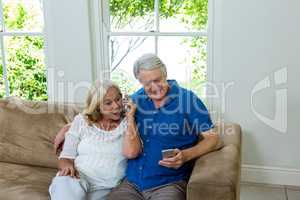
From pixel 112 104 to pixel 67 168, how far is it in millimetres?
418

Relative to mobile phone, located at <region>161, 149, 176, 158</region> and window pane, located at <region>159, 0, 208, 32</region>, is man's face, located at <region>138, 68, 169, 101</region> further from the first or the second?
window pane, located at <region>159, 0, 208, 32</region>

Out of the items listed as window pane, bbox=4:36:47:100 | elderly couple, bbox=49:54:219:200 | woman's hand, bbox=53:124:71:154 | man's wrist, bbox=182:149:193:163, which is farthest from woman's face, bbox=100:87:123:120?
window pane, bbox=4:36:47:100

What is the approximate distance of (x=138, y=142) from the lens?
Answer: 81.8 inches

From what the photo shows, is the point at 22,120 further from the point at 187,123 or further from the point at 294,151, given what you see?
the point at 294,151

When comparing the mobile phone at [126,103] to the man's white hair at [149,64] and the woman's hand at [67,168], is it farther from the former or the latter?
the woman's hand at [67,168]

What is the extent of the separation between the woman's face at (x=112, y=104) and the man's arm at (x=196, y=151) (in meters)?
0.37

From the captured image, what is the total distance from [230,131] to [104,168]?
2.50 feet

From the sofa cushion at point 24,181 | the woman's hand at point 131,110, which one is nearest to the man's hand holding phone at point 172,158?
the woman's hand at point 131,110

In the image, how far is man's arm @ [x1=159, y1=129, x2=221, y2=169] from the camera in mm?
1954

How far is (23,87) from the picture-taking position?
134 inches

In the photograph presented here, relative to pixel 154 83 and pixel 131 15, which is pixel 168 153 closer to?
pixel 154 83

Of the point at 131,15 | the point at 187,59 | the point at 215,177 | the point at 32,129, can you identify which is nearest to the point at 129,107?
the point at 215,177

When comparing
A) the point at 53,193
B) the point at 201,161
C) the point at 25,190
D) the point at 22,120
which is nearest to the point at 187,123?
the point at 201,161

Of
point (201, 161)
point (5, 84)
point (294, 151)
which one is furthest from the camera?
point (5, 84)
